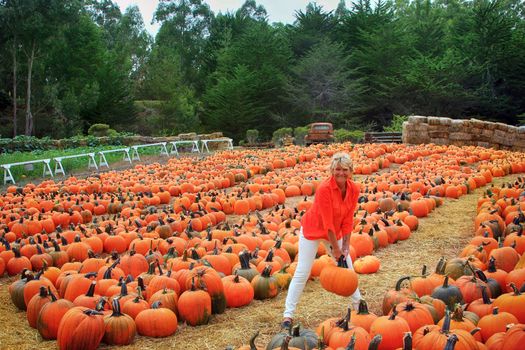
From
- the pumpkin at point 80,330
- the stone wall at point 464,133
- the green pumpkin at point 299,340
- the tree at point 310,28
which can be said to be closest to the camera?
the green pumpkin at point 299,340

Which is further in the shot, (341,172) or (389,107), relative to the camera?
(389,107)

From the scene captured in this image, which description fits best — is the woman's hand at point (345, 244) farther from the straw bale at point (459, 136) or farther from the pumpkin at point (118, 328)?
the straw bale at point (459, 136)

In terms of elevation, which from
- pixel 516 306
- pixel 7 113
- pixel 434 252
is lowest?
pixel 434 252

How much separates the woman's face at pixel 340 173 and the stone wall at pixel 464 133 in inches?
562

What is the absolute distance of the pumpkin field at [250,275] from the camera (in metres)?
3.31

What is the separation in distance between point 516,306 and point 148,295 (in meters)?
2.73

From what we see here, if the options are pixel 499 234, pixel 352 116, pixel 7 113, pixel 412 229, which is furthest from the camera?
pixel 352 116

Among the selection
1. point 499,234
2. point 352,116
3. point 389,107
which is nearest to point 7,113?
point 352,116

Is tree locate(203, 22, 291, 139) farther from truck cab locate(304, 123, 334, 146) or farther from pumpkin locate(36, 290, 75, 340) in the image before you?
pumpkin locate(36, 290, 75, 340)

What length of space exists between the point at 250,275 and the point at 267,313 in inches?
20.3

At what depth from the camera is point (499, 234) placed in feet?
19.5

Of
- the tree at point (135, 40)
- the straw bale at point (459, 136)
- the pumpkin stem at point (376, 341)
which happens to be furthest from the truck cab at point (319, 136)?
the tree at point (135, 40)

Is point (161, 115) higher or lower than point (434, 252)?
higher

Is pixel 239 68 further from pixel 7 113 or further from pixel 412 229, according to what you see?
pixel 412 229
